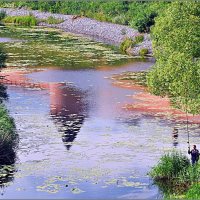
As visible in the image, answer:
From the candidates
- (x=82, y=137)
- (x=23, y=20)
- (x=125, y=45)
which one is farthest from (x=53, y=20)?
(x=82, y=137)

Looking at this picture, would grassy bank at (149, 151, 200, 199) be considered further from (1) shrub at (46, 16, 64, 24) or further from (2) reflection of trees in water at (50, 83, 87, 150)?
(1) shrub at (46, 16, 64, 24)

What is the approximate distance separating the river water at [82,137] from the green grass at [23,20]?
3529 cm

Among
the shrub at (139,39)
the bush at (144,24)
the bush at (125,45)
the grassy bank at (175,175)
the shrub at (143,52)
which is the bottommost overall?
the grassy bank at (175,175)

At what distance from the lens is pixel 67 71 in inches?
2183

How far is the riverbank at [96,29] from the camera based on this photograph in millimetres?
70369

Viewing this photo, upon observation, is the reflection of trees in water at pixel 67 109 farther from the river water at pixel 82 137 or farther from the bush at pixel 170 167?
the bush at pixel 170 167

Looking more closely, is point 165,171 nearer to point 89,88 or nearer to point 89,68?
point 89,88

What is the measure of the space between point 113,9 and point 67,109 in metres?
51.0

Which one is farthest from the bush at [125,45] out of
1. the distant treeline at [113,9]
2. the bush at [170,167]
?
the bush at [170,167]

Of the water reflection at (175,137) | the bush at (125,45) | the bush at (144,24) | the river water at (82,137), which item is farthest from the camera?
the bush at (144,24)

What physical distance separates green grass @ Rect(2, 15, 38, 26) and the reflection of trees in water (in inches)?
1777

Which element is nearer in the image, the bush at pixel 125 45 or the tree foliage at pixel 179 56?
the tree foliage at pixel 179 56

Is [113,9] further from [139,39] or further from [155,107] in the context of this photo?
[155,107]

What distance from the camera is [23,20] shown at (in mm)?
93812
